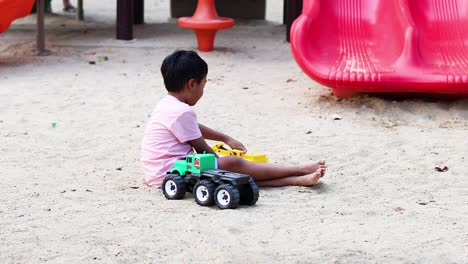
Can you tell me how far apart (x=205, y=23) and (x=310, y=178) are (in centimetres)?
407

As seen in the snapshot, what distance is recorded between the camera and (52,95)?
6.37 metres

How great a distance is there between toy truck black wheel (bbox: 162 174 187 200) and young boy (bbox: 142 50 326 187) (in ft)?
0.54

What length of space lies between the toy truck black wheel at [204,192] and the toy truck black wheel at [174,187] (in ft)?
0.21

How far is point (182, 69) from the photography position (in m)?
4.07

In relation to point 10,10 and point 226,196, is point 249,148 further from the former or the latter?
point 10,10

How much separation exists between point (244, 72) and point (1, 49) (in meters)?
2.48

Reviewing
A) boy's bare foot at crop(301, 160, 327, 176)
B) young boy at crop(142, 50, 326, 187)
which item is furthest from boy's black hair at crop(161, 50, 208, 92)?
boy's bare foot at crop(301, 160, 327, 176)

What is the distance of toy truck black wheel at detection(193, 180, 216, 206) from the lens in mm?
3805

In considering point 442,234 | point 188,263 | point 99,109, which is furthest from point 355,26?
point 188,263

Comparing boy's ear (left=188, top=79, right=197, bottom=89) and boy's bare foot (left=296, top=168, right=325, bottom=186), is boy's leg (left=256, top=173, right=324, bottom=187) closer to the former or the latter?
boy's bare foot (left=296, top=168, right=325, bottom=186)

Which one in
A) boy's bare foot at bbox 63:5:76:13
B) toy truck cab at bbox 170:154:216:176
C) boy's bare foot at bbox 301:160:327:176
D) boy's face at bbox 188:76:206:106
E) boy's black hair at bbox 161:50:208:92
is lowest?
boy's bare foot at bbox 63:5:76:13

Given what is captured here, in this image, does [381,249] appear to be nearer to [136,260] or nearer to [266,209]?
[266,209]

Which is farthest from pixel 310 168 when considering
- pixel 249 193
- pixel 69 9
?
pixel 69 9

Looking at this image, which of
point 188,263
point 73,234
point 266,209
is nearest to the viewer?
point 188,263
